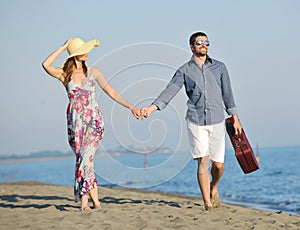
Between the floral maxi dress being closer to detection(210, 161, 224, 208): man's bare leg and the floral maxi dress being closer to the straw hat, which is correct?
the straw hat

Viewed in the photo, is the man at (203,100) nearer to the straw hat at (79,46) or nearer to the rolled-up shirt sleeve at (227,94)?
the rolled-up shirt sleeve at (227,94)

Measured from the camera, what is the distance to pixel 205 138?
6516mm

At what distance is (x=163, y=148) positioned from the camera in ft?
21.1

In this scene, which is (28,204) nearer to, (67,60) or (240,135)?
(67,60)

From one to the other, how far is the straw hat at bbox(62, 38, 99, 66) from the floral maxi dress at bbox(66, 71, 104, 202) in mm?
284

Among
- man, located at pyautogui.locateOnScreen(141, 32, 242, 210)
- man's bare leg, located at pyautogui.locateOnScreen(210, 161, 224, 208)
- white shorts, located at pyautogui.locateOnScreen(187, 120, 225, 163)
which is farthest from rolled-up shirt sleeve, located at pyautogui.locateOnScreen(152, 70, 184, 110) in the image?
man's bare leg, located at pyautogui.locateOnScreen(210, 161, 224, 208)

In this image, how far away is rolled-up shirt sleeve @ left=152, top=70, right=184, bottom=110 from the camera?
6453 millimetres

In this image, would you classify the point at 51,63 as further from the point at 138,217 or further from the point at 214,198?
the point at 214,198

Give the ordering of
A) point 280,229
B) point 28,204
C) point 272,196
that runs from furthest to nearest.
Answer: point 272,196
point 28,204
point 280,229

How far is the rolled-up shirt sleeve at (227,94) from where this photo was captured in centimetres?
661

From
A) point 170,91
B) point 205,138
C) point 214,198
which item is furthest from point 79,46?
point 214,198

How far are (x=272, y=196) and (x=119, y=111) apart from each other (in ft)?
34.7

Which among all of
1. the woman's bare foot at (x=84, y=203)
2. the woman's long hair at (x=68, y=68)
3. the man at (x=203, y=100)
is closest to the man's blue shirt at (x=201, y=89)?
the man at (x=203, y=100)

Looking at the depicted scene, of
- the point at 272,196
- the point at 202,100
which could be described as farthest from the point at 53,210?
the point at 272,196
